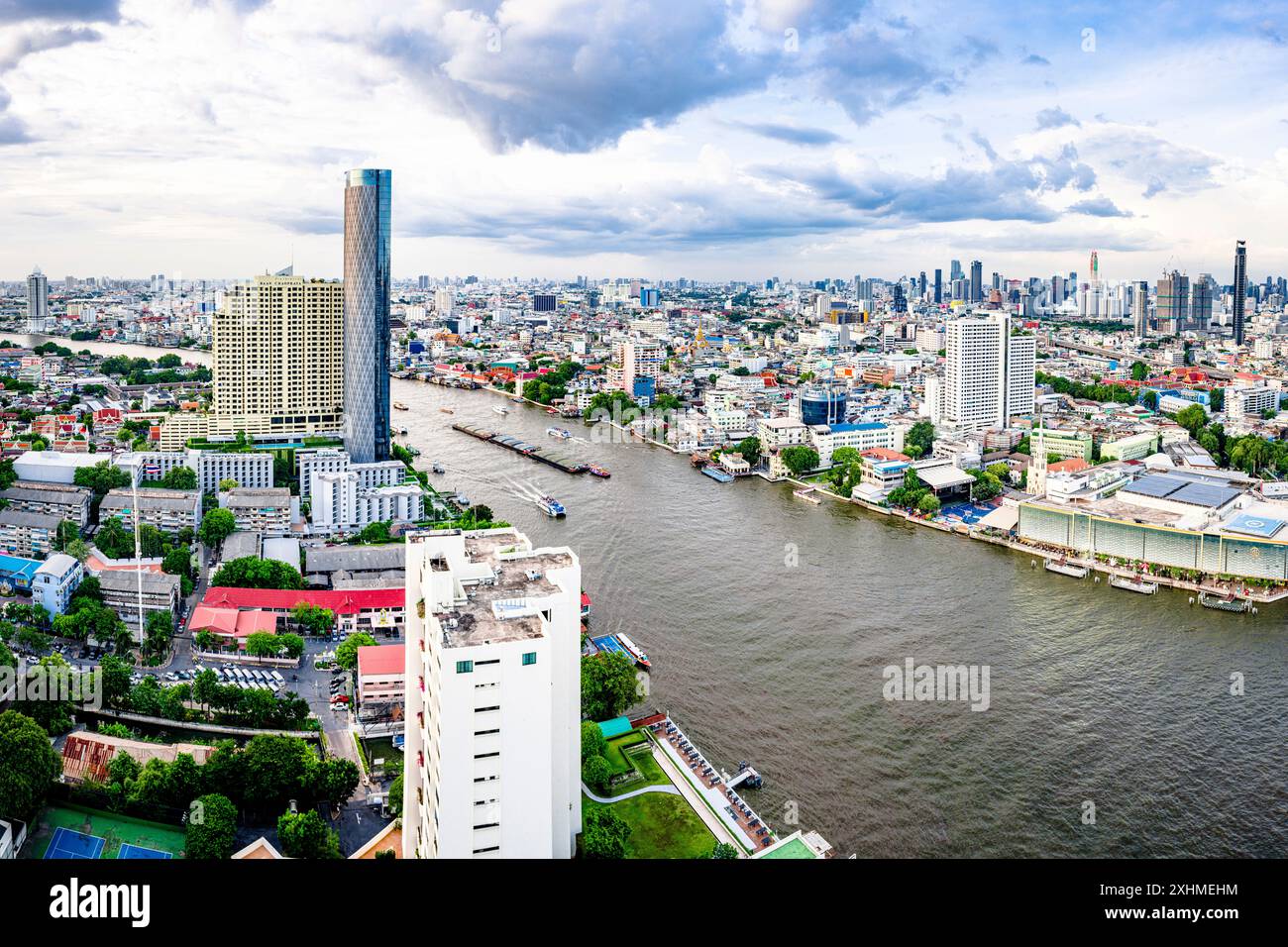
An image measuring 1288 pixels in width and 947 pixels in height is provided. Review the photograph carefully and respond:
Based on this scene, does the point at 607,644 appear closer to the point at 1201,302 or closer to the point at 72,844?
the point at 72,844

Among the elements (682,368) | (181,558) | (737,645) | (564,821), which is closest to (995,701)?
(737,645)

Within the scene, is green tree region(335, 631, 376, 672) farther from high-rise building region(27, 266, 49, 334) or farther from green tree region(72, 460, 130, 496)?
high-rise building region(27, 266, 49, 334)

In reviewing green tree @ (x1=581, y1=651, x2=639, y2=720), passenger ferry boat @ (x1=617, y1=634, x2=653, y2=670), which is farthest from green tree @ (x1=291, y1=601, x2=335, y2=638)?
green tree @ (x1=581, y1=651, x2=639, y2=720)

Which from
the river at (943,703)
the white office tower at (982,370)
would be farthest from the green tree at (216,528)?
the white office tower at (982,370)

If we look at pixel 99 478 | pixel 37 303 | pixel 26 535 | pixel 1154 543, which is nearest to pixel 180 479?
pixel 99 478

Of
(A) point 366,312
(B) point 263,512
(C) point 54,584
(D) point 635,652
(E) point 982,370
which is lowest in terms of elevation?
(D) point 635,652
